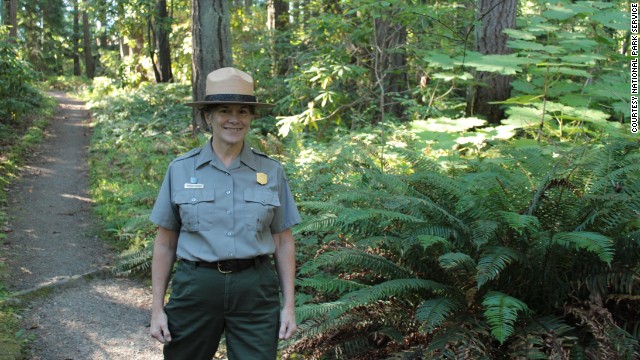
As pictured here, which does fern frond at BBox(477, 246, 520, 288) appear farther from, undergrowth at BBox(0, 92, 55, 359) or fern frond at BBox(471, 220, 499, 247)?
undergrowth at BBox(0, 92, 55, 359)

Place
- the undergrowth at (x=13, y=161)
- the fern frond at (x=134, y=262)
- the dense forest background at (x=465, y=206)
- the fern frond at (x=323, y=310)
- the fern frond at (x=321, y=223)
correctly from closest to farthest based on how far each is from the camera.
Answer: the dense forest background at (x=465, y=206) → the fern frond at (x=323, y=310) → the fern frond at (x=321, y=223) → the undergrowth at (x=13, y=161) → the fern frond at (x=134, y=262)

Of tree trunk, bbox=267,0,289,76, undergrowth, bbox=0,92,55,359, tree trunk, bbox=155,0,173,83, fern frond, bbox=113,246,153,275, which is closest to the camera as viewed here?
undergrowth, bbox=0,92,55,359

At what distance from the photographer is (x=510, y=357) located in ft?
12.3

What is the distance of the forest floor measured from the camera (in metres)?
5.27

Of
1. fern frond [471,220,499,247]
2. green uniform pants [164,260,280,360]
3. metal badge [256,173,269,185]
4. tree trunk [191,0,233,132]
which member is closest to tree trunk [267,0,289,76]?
tree trunk [191,0,233,132]

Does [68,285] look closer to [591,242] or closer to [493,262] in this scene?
[493,262]

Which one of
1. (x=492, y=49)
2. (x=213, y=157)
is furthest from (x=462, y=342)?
(x=492, y=49)

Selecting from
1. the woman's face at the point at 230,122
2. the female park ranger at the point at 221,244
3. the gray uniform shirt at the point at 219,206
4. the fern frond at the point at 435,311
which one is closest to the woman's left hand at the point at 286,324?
the female park ranger at the point at 221,244

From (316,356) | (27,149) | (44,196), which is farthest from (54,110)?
(316,356)

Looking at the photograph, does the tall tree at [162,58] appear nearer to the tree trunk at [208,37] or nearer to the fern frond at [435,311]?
the tree trunk at [208,37]

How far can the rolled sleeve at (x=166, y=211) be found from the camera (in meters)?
2.93

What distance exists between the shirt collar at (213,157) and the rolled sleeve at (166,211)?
168 millimetres

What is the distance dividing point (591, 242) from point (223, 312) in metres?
2.29

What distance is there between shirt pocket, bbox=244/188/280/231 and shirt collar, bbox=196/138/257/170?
15 cm
